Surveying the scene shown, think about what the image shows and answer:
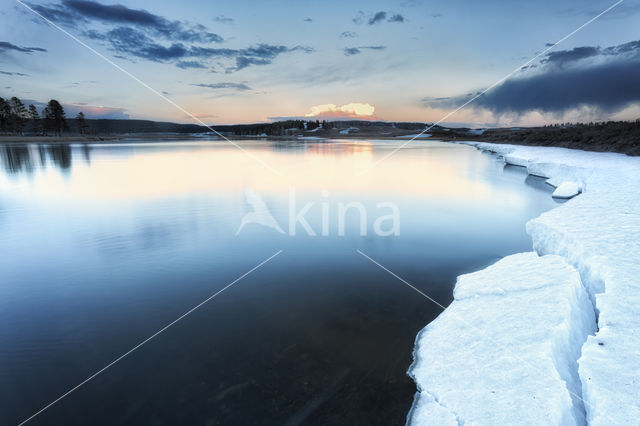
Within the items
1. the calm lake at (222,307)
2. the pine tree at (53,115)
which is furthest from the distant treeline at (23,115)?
the calm lake at (222,307)

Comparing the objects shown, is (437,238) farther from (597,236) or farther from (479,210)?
(479,210)

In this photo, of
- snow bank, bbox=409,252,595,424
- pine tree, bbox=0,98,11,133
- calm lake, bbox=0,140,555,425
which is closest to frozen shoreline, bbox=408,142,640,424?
snow bank, bbox=409,252,595,424

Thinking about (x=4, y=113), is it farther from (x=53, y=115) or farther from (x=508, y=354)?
(x=508, y=354)

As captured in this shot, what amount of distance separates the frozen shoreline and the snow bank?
13 mm

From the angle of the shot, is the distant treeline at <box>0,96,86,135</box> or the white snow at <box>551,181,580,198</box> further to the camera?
the distant treeline at <box>0,96,86,135</box>

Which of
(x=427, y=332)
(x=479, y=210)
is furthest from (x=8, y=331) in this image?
(x=479, y=210)

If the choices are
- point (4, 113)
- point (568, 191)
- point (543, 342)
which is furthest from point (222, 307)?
point (4, 113)

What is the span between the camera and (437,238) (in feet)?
36.3

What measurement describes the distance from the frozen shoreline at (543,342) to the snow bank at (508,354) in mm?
13

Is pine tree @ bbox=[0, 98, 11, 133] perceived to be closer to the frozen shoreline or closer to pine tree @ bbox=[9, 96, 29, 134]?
pine tree @ bbox=[9, 96, 29, 134]

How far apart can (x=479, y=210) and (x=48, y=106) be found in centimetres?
14940

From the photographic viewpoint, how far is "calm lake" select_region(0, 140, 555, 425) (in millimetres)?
4211

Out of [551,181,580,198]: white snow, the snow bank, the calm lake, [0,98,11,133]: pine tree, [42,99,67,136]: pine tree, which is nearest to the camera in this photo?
the snow bank

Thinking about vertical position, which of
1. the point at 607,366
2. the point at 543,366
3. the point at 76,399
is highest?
the point at 607,366
